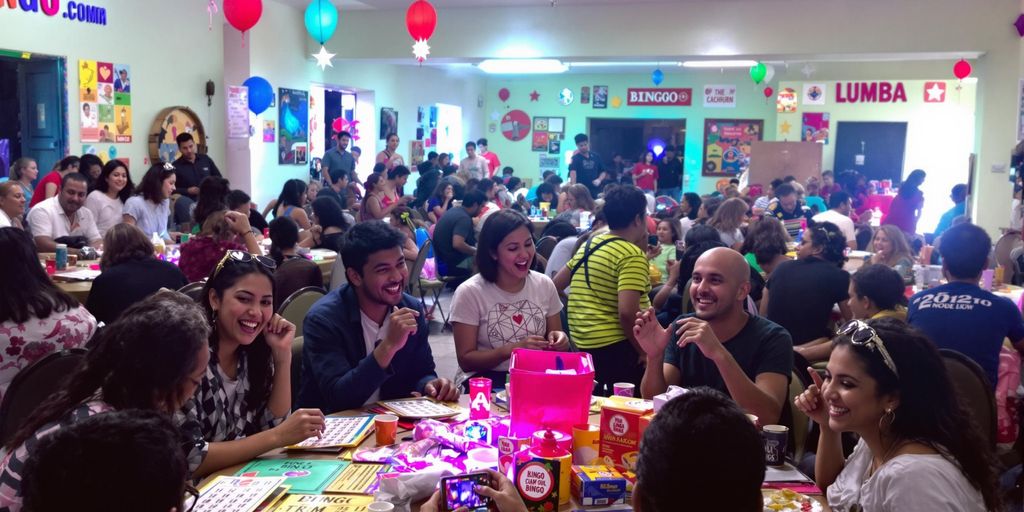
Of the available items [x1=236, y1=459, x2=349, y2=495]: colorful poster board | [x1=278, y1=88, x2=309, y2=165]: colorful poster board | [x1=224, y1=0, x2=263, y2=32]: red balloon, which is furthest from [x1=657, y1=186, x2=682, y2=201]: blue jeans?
[x1=236, y1=459, x2=349, y2=495]: colorful poster board

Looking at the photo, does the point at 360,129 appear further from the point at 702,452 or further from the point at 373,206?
the point at 702,452

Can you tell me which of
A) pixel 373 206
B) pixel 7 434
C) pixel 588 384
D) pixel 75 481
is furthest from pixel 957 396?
pixel 373 206

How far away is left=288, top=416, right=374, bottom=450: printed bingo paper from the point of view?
8.27 ft

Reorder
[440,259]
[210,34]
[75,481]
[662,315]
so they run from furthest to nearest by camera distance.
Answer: [210,34]
[440,259]
[662,315]
[75,481]

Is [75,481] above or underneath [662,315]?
above

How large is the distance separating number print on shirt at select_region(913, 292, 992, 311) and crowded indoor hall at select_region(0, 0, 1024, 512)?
0.03 meters

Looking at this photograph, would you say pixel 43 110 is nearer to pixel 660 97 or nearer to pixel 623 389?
pixel 623 389

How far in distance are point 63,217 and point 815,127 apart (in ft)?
46.6

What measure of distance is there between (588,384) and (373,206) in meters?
7.18

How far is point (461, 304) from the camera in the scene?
357 cm

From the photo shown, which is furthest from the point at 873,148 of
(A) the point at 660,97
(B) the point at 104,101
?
(B) the point at 104,101

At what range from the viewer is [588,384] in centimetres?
245

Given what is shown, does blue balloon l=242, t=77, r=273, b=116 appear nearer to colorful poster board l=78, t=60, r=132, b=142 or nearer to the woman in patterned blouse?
colorful poster board l=78, t=60, r=132, b=142

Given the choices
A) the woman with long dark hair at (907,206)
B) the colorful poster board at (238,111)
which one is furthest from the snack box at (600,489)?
the woman with long dark hair at (907,206)
